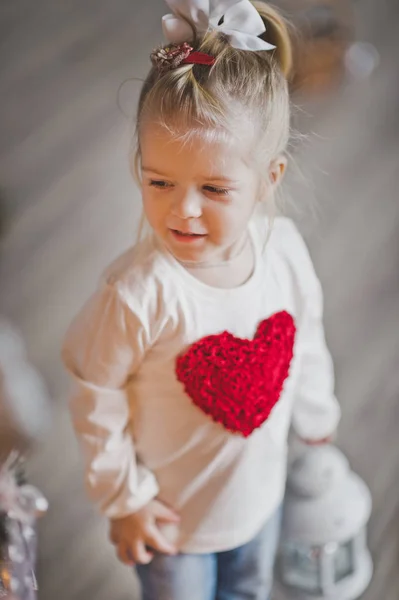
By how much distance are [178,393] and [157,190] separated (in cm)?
20

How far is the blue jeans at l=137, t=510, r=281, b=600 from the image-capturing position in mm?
761

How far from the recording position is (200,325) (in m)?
0.67

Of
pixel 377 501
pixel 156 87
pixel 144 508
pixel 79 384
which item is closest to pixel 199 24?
pixel 156 87

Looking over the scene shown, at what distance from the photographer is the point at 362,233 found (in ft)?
2.90

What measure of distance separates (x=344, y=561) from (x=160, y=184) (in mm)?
595

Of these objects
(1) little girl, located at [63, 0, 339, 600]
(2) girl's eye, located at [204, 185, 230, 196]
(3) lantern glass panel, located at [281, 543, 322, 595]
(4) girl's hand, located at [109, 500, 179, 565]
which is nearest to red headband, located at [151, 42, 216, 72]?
(1) little girl, located at [63, 0, 339, 600]

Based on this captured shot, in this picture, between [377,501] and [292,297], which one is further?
[377,501]

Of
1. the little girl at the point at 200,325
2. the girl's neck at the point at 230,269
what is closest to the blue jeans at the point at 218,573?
the little girl at the point at 200,325

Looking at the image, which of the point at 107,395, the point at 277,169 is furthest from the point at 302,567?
the point at 277,169

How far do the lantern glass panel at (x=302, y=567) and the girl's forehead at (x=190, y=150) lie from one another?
0.54 meters

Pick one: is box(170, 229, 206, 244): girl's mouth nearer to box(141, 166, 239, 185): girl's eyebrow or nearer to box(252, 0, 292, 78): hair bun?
box(141, 166, 239, 185): girl's eyebrow

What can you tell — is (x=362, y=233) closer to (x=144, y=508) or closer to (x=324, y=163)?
(x=324, y=163)

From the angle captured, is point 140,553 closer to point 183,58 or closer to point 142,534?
point 142,534

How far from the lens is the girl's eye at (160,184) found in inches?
24.6
